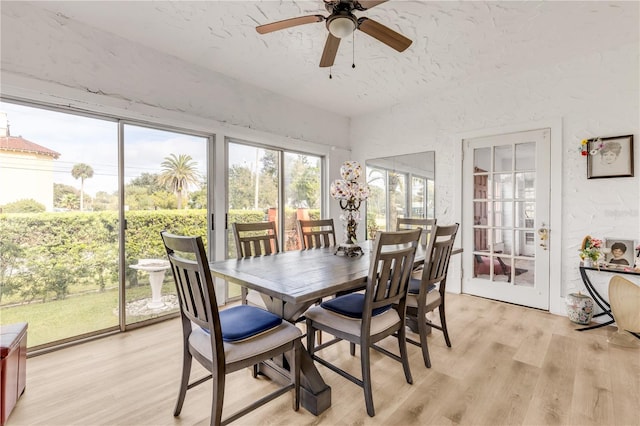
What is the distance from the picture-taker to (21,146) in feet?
7.64

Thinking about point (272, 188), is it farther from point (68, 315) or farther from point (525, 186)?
point (525, 186)

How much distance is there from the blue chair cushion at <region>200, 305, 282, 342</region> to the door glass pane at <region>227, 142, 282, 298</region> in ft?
6.11

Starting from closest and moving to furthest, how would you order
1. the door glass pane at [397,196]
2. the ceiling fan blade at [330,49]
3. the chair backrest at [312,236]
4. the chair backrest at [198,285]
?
the chair backrest at [198,285] < the ceiling fan blade at [330,49] < the chair backrest at [312,236] < the door glass pane at [397,196]

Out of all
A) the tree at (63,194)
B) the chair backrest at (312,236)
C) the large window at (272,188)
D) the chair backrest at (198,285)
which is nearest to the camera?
the chair backrest at (198,285)

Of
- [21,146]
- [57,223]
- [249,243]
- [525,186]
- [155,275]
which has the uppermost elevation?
[21,146]

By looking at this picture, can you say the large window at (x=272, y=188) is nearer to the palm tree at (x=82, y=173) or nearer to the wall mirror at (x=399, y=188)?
the wall mirror at (x=399, y=188)

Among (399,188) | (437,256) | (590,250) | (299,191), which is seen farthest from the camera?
(399,188)

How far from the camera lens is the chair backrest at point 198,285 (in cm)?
135

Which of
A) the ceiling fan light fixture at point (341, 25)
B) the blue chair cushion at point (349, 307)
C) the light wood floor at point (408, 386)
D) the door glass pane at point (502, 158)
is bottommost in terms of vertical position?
the light wood floor at point (408, 386)

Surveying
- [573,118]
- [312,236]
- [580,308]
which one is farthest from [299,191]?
[580,308]

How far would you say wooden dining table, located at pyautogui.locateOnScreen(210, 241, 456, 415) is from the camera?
4.99 feet

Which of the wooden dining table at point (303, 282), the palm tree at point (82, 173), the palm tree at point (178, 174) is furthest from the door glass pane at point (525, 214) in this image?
the palm tree at point (82, 173)

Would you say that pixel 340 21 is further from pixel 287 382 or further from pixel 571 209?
pixel 571 209

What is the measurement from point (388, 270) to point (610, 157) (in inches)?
111
